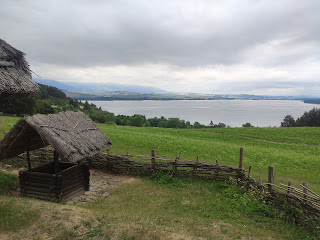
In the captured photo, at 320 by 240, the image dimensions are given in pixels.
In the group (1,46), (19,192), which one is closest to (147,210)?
(19,192)

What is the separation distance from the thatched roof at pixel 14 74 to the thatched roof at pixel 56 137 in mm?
1460

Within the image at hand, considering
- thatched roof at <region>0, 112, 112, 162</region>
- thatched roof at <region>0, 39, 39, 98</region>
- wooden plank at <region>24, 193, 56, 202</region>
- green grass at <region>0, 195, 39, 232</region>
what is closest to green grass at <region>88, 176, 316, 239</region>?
wooden plank at <region>24, 193, 56, 202</region>

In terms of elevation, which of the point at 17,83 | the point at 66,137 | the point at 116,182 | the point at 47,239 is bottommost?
the point at 116,182

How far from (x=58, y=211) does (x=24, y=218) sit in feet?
3.02

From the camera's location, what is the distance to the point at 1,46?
25.0ft

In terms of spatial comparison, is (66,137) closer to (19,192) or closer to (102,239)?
(19,192)

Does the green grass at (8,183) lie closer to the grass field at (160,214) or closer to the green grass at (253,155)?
the grass field at (160,214)

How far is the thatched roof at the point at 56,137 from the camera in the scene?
8383 millimetres

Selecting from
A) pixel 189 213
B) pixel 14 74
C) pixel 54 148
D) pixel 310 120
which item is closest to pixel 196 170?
pixel 189 213

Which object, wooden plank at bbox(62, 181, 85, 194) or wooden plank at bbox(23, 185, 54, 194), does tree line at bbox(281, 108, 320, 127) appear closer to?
wooden plank at bbox(62, 181, 85, 194)

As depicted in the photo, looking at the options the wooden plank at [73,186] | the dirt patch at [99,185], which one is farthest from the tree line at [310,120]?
the wooden plank at [73,186]

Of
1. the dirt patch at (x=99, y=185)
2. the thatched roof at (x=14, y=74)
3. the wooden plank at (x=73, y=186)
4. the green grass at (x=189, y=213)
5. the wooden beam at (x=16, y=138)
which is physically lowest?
the dirt patch at (x=99, y=185)

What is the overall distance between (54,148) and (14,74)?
2.90m

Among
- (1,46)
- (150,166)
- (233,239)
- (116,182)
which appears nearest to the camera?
(233,239)
